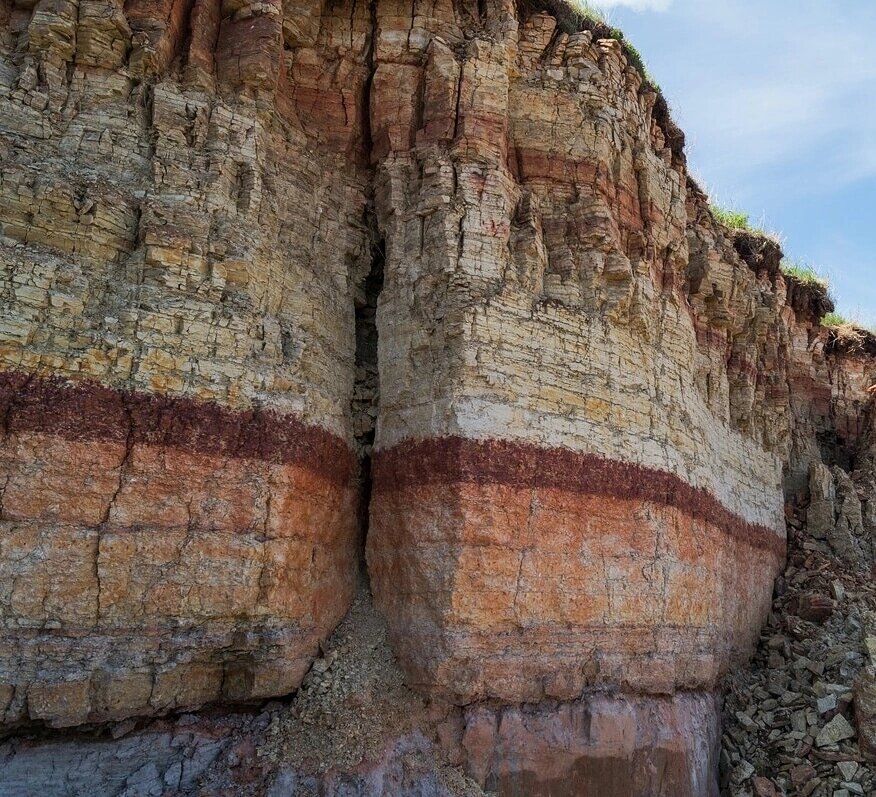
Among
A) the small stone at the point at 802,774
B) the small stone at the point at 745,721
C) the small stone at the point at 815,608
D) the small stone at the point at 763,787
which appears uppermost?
the small stone at the point at 815,608

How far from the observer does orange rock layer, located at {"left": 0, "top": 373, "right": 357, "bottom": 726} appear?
675 centimetres

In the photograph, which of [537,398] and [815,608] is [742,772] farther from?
[537,398]

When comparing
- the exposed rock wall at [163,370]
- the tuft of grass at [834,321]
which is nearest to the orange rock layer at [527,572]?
the exposed rock wall at [163,370]

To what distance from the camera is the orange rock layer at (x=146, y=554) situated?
266 inches

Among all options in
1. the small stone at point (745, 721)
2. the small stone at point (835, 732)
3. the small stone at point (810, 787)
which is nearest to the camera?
the small stone at point (810, 787)

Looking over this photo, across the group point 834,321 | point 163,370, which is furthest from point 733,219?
point 163,370

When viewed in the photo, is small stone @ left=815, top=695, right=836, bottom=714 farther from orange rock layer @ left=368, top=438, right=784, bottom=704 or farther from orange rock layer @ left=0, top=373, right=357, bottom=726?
orange rock layer @ left=0, top=373, right=357, bottom=726

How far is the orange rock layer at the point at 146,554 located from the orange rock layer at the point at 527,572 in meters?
1.17

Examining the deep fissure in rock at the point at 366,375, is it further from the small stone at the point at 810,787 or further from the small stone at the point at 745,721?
the small stone at the point at 810,787

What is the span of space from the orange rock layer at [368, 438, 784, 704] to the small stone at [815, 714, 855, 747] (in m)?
1.84

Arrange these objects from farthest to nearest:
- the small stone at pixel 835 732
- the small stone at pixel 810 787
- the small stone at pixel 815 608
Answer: the small stone at pixel 815 608
the small stone at pixel 835 732
the small stone at pixel 810 787

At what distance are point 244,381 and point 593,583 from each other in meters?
4.76

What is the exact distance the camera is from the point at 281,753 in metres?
7.46

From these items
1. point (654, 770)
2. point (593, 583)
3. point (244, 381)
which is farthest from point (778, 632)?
point (244, 381)
